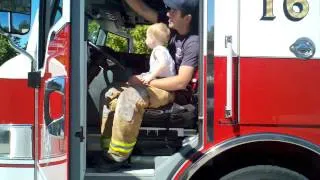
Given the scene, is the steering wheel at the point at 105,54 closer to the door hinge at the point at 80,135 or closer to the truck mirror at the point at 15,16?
the truck mirror at the point at 15,16

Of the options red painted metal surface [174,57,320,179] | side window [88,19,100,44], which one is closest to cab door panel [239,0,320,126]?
red painted metal surface [174,57,320,179]

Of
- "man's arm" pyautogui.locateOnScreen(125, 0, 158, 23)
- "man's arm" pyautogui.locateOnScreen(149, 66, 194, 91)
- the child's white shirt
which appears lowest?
"man's arm" pyautogui.locateOnScreen(149, 66, 194, 91)

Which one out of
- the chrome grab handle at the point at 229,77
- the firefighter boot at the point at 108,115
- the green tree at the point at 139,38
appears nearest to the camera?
the chrome grab handle at the point at 229,77

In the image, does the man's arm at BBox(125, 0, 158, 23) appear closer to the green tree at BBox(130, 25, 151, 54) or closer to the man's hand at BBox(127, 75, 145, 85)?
the green tree at BBox(130, 25, 151, 54)

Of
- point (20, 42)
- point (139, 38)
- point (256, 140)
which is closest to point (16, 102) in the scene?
point (20, 42)

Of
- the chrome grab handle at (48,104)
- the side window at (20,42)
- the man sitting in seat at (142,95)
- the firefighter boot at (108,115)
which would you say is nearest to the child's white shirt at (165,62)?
the man sitting in seat at (142,95)

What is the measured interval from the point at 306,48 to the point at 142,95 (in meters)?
1.22

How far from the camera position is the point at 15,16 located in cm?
427

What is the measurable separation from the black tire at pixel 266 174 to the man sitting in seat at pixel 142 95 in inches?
31.0

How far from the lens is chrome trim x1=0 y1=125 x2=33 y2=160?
4.30 metres

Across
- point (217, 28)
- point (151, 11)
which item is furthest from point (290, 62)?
point (151, 11)

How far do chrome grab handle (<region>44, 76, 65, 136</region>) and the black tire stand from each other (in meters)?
1.24

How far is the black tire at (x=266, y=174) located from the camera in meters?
3.91

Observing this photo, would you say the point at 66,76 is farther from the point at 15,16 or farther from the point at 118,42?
the point at 118,42
